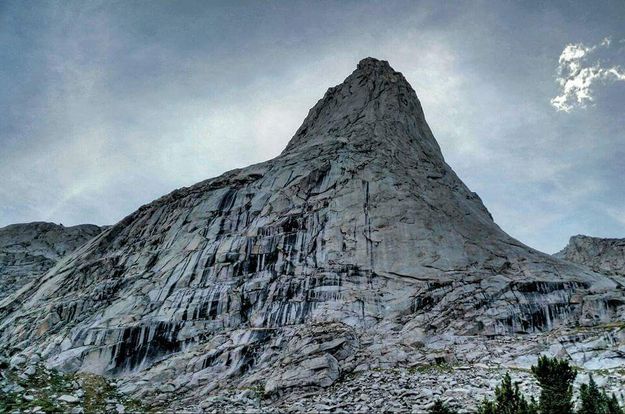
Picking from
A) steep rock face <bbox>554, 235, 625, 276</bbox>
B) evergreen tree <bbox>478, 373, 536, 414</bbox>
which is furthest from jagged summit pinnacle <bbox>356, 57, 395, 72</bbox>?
evergreen tree <bbox>478, 373, 536, 414</bbox>

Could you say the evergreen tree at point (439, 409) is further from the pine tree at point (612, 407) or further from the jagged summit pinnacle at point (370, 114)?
the jagged summit pinnacle at point (370, 114)

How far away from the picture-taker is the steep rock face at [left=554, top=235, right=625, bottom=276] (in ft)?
374

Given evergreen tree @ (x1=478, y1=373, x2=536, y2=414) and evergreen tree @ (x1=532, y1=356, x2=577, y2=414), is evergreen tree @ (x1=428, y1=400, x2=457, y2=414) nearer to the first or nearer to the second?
evergreen tree @ (x1=478, y1=373, x2=536, y2=414)

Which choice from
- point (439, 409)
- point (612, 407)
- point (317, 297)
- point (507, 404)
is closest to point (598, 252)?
point (317, 297)

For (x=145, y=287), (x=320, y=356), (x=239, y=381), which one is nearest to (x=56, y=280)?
(x=145, y=287)

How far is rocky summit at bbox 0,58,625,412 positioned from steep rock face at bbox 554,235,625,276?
68910mm

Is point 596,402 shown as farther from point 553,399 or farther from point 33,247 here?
point 33,247

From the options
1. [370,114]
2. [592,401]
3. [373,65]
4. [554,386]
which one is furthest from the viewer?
[373,65]

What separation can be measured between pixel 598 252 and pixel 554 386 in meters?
107

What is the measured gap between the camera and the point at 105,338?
43281mm

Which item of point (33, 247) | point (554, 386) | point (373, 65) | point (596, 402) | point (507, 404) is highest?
point (373, 65)

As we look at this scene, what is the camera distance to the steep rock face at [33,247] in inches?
3506

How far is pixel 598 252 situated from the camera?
11881 cm

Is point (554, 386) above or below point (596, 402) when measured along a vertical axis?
above
